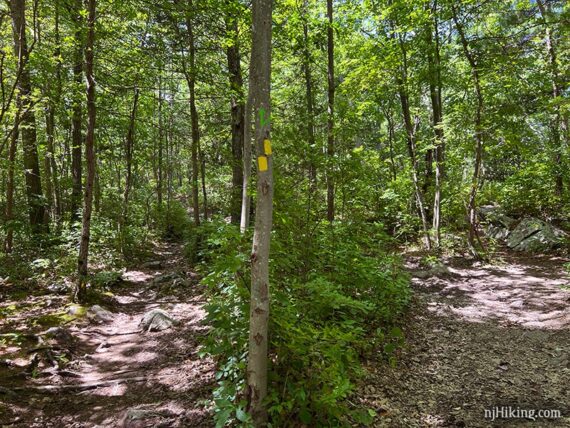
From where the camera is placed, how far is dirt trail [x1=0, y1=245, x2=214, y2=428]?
3.66 metres

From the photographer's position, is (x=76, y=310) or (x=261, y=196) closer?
(x=261, y=196)

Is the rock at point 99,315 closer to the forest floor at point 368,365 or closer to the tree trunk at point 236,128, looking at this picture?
the forest floor at point 368,365

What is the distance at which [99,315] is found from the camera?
6855 millimetres

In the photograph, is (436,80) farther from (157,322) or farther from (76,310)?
(76,310)

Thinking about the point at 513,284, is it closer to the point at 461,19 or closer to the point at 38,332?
the point at 461,19

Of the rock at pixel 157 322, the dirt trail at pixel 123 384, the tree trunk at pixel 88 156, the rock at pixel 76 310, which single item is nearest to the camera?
the dirt trail at pixel 123 384

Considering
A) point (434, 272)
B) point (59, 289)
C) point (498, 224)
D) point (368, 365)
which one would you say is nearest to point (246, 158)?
point (368, 365)

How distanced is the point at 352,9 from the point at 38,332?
11964 millimetres

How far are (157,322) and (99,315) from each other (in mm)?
1384

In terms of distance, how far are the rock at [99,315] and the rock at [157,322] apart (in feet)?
2.69

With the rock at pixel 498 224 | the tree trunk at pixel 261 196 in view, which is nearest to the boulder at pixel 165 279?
the tree trunk at pixel 261 196

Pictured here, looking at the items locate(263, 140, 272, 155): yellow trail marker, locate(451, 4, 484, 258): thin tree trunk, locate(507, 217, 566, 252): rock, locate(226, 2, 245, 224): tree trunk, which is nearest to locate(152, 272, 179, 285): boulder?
locate(226, 2, 245, 224): tree trunk

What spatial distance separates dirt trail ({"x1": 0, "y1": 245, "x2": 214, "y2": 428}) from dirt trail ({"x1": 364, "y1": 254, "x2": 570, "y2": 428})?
216 centimetres

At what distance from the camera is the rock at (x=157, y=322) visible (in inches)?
249
